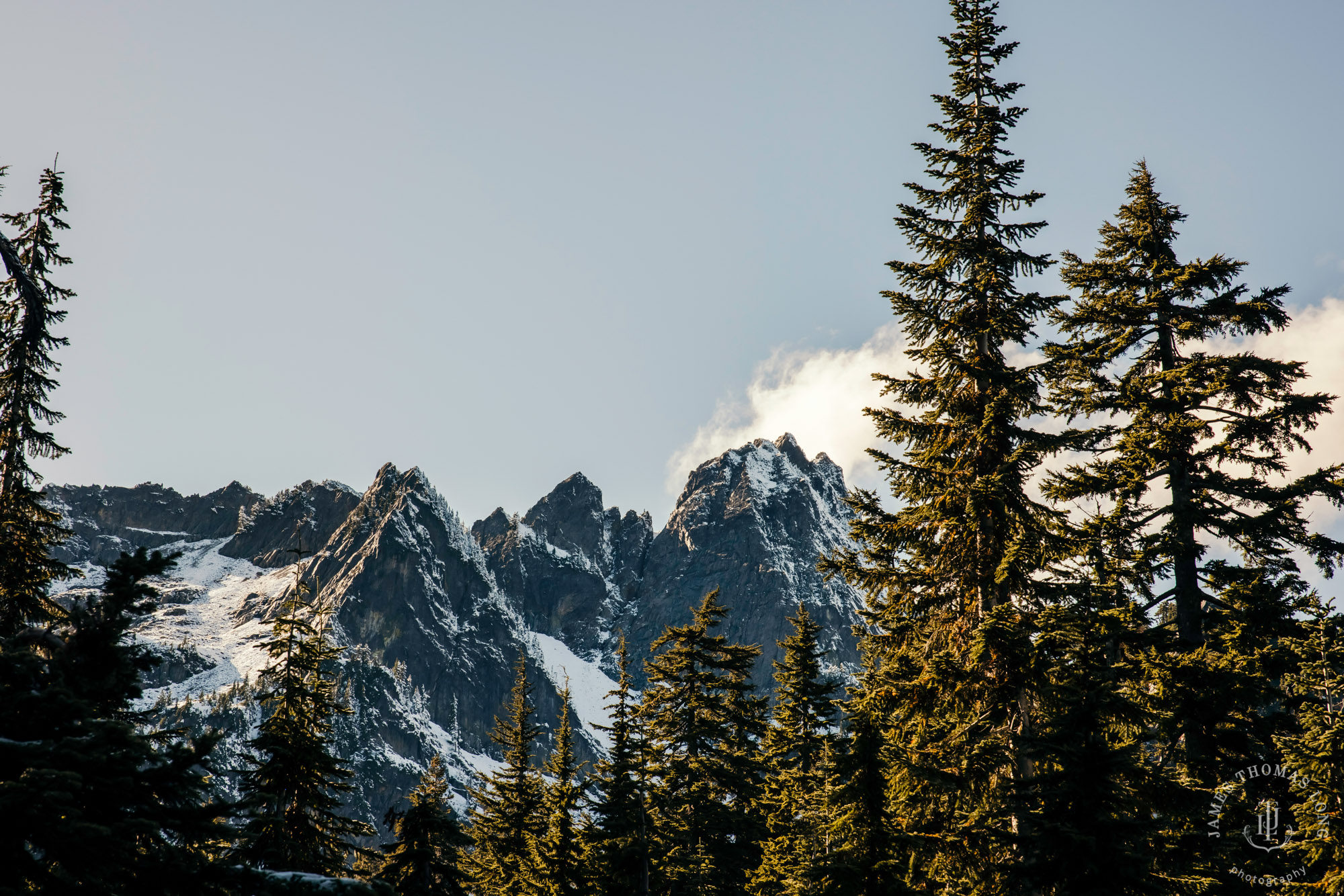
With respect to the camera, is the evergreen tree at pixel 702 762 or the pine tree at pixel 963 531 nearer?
the pine tree at pixel 963 531

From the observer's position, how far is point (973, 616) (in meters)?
14.9

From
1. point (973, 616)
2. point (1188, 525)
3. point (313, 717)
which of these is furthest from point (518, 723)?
point (1188, 525)

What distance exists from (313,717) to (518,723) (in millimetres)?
15319

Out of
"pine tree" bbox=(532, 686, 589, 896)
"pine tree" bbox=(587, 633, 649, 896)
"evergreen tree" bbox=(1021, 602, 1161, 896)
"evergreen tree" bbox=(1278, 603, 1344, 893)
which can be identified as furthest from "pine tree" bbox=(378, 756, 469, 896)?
"evergreen tree" bbox=(1278, 603, 1344, 893)

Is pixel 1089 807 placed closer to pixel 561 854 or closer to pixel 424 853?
pixel 424 853

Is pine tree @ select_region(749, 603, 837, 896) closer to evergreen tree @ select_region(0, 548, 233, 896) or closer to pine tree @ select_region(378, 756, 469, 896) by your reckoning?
pine tree @ select_region(378, 756, 469, 896)

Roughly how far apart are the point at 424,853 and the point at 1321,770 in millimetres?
18118

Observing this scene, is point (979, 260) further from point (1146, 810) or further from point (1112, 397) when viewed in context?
point (1146, 810)

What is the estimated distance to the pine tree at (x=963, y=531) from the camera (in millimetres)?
13742

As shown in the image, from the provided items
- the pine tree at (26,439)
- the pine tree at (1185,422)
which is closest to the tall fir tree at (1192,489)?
the pine tree at (1185,422)

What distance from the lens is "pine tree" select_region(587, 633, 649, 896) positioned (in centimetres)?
2373

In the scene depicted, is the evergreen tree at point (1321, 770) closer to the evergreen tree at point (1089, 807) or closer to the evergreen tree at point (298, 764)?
the evergreen tree at point (1089, 807)

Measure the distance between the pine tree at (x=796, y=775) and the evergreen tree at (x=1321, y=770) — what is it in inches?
330

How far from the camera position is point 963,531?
49.2 ft
